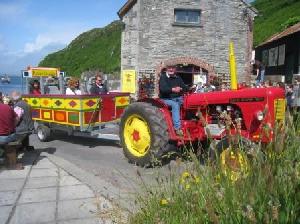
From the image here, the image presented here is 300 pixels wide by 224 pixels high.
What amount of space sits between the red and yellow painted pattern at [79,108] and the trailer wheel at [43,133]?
0.23 m

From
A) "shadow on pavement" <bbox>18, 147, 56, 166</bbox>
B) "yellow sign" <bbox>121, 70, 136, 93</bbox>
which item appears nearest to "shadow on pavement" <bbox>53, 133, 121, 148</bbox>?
"shadow on pavement" <bbox>18, 147, 56, 166</bbox>

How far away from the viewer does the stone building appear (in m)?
23.0

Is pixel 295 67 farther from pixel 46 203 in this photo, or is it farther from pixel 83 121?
pixel 46 203

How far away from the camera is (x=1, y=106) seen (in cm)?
853

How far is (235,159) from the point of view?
365 centimetres

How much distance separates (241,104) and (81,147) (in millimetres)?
5118

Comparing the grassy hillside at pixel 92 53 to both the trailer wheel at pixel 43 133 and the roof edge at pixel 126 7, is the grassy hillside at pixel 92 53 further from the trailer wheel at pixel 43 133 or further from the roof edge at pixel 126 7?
the trailer wheel at pixel 43 133

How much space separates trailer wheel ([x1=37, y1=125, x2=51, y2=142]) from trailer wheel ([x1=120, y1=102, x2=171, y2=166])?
3.41 meters

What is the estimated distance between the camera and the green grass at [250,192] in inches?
120

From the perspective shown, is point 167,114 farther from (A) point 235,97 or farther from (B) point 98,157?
(B) point 98,157

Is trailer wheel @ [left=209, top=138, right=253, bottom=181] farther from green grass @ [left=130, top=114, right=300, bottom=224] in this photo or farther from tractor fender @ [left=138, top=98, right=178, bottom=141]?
tractor fender @ [left=138, top=98, right=178, bottom=141]

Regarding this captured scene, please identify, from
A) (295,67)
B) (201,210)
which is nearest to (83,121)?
(201,210)

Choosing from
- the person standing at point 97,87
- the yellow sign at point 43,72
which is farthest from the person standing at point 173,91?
the yellow sign at point 43,72

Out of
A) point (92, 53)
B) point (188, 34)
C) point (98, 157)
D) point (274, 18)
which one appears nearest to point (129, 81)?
point (188, 34)
